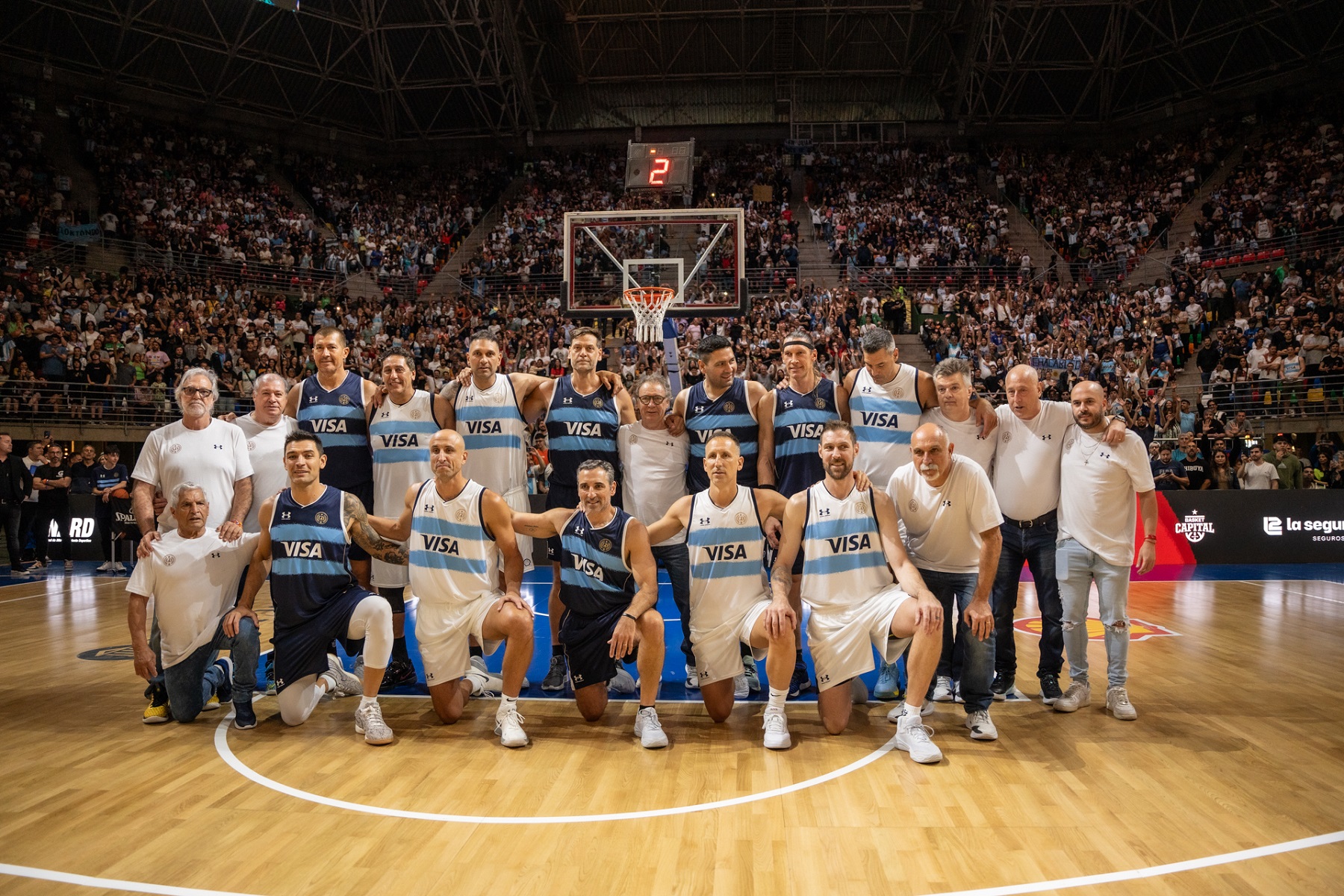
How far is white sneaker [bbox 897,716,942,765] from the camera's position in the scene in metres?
4.54

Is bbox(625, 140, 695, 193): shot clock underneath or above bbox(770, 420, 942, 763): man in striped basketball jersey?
above

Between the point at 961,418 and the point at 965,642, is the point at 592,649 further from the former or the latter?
the point at 961,418

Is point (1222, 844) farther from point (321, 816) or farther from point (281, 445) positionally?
point (281, 445)

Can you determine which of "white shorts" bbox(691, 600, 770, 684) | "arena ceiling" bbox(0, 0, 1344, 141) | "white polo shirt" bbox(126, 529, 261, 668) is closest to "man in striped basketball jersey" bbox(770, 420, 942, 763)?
"white shorts" bbox(691, 600, 770, 684)

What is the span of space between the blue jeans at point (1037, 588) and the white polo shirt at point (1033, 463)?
137 mm

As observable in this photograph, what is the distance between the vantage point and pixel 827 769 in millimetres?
4480

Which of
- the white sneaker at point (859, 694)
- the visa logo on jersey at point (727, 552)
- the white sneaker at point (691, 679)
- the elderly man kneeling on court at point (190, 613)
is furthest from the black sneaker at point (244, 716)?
the white sneaker at point (859, 694)

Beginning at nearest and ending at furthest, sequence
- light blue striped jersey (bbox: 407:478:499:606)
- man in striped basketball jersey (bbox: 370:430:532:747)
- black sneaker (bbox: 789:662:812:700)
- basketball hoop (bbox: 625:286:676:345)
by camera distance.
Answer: man in striped basketball jersey (bbox: 370:430:532:747), light blue striped jersey (bbox: 407:478:499:606), black sneaker (bbox: 789:662:812:700), basketball hoop (bbox: 625:286:676:345)

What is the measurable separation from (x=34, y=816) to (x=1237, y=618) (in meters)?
Answer: 9.80

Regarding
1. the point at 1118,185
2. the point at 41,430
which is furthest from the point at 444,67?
the point at 1118,185

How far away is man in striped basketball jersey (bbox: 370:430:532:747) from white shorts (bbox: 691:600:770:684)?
103cm

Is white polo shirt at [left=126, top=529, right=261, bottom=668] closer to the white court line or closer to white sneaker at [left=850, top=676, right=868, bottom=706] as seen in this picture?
the white court line

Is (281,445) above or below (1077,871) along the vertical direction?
above

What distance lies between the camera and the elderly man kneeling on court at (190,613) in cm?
524
